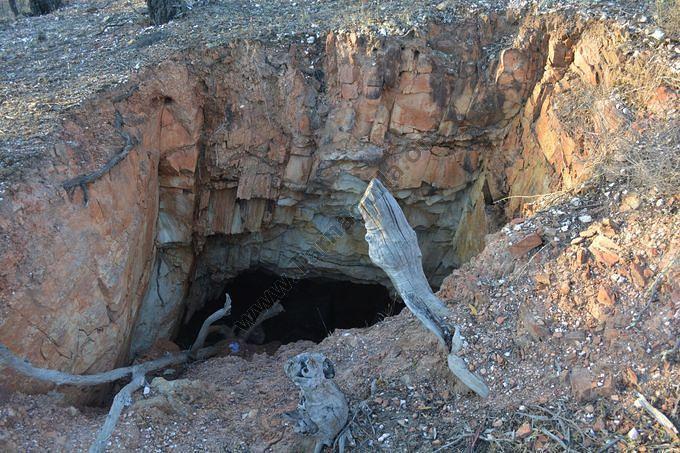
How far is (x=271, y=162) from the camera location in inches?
286

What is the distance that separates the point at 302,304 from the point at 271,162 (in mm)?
2979

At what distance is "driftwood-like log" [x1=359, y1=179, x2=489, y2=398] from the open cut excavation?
0.06 ft

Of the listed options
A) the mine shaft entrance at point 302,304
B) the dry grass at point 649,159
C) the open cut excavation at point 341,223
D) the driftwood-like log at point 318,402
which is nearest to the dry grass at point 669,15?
the open cut excavation at point 341,223

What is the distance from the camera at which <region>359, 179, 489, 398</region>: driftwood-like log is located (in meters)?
4.05

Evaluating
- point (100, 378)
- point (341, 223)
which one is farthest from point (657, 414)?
point (341, 223)

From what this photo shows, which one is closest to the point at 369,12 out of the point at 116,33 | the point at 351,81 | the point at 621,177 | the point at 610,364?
the point at 351,81

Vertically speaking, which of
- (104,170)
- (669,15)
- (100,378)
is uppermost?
(669,15)

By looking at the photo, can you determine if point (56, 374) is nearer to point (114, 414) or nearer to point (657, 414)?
point (114, 414)

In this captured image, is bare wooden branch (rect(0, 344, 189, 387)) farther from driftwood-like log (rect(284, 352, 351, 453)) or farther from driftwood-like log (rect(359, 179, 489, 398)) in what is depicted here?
driftwood-like log (rect(359, 179, 489, 398))

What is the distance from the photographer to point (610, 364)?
152 inches

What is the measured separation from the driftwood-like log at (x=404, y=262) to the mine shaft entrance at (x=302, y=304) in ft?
13.2

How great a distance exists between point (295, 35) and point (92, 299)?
358cm

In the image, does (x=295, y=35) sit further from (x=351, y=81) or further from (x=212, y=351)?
(x=212, y=351)

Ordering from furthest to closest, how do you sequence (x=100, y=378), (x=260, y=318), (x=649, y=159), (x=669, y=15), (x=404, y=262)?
(x=260, y=318), (x=669, y=15), (x=100, y=378), (x=649, y=159), (x=404, y=262)
